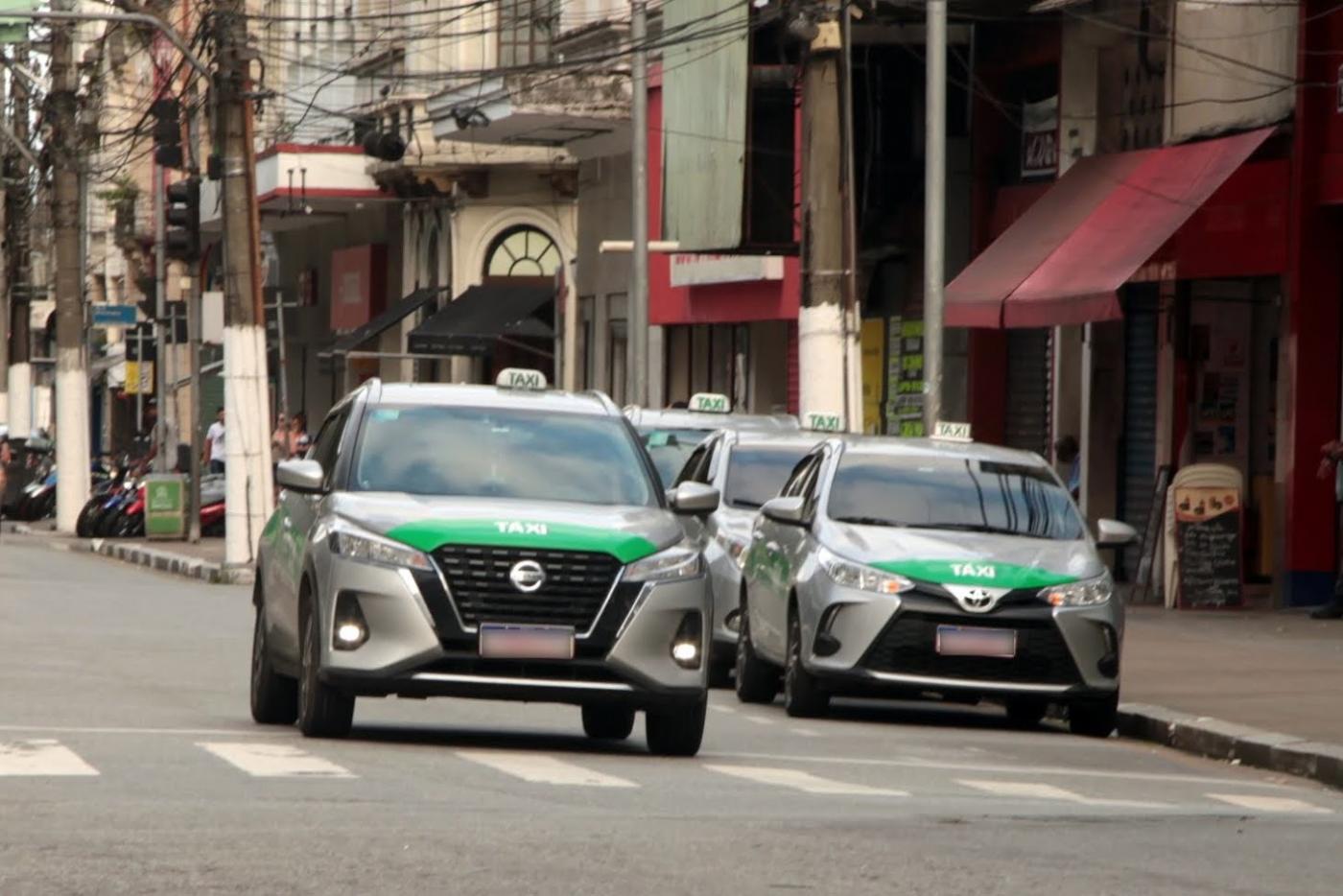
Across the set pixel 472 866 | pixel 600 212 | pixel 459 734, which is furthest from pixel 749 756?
pixel 600 212

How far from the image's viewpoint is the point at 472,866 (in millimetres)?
9445

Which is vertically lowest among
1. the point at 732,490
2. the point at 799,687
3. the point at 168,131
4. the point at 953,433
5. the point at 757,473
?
the point at 799,687

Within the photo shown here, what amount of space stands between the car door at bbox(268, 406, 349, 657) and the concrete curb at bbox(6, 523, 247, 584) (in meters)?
17.8

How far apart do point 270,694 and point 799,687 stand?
12.1 ft

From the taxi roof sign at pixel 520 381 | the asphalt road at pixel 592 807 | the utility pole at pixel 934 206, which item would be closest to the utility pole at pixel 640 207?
the utility pole at pixel 934 206

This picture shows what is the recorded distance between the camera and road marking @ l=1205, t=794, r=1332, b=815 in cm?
1323

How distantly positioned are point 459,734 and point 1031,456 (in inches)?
207

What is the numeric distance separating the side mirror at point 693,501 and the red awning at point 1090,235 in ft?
41.9

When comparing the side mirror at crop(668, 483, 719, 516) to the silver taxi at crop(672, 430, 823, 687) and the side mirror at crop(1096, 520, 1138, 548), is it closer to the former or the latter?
the side mirror at crop(1096, 520, 1138, 548)

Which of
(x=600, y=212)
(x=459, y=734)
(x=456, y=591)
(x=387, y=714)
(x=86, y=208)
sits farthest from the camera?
(x=86, y=208)

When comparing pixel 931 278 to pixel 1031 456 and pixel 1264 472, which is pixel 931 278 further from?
pixel 1031 456

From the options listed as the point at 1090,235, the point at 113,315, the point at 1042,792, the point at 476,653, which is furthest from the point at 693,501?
the point at 113,315

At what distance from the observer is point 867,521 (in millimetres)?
18328

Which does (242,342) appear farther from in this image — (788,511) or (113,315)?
(113,315)
